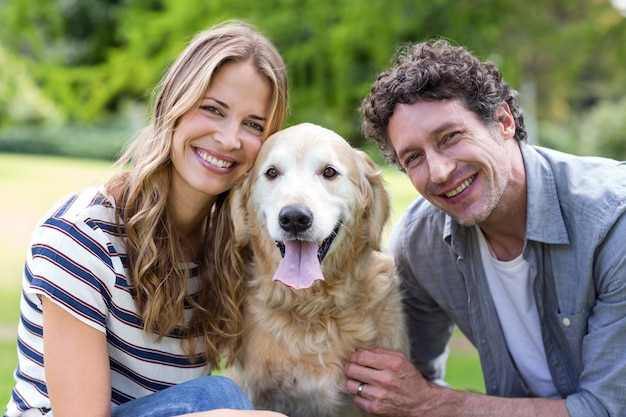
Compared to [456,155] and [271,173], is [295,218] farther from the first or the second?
[456,155]

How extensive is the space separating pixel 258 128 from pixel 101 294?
0.93 m

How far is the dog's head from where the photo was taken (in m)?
2.78

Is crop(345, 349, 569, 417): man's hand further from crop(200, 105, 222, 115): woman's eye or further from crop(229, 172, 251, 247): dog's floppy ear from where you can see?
crop(200, 105, 222, 115): woman's eye

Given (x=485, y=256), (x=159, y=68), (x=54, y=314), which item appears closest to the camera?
(x=54, y=314)

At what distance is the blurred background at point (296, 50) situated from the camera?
818cm

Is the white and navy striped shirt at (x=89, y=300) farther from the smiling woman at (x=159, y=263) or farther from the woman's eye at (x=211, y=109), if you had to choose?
the woman's eye at (x=211, y=109)

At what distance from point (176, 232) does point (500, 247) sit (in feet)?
4.58

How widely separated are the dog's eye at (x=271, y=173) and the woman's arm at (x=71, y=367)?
38.7 inches

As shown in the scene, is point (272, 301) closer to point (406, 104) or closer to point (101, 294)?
point (101, 294)

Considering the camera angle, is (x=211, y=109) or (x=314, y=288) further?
(x=314, y=288)

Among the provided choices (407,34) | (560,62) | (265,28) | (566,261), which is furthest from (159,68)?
(566,261)

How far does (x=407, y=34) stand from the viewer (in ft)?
29.1

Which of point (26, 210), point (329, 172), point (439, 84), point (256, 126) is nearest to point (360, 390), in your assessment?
point (329, 172)

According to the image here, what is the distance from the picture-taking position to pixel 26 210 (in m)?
12.7
